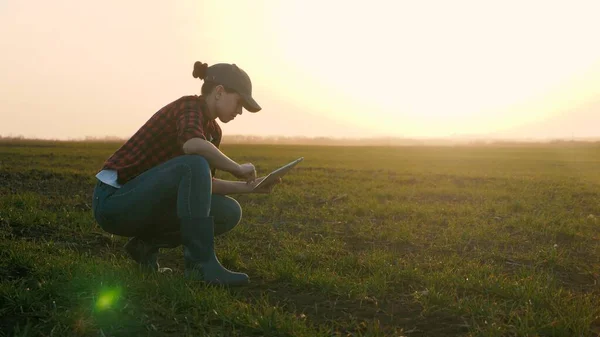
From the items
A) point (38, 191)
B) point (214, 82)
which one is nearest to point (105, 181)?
point (214, 82)

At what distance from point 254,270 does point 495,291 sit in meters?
2.47

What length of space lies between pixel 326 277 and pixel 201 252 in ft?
A: 4.20

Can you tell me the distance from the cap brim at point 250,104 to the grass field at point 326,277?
1.66 metres

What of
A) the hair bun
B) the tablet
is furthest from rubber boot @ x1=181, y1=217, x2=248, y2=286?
the hair bun

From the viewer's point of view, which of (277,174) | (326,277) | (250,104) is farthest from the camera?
(326,277)

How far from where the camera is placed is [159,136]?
4.89 meters

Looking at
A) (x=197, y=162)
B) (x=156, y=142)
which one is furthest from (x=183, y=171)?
(x=156, y=142)

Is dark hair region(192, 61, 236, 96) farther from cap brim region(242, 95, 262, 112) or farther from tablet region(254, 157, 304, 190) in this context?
tablet region(254, 157, 304, 190)

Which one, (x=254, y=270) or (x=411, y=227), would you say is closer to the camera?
(x=254, y=270)

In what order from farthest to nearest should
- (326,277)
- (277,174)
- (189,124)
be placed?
(326,277) → (277,174) → (189,124)

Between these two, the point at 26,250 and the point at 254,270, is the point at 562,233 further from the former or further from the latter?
the point at 26,250

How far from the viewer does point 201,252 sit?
4.83 meters

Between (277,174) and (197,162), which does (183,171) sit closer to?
(197,162)

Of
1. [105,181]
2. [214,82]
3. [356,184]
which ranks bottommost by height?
[356,184]
